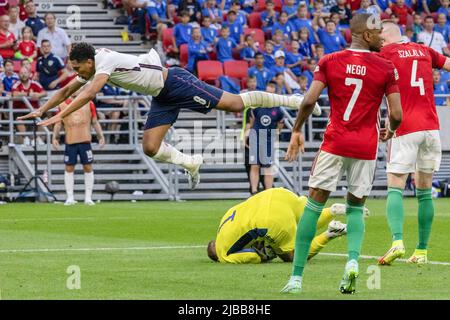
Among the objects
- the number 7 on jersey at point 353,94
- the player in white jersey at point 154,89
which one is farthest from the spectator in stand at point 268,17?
the number 7 on jersey at point 353,94

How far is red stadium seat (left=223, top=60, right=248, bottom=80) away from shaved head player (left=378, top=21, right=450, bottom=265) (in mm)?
17804

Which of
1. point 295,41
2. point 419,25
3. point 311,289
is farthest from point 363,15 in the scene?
point 419,25

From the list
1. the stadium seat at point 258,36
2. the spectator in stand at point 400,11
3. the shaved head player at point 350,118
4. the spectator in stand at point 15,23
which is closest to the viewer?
the shaved head player at point 350,118

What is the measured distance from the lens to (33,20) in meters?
29.8

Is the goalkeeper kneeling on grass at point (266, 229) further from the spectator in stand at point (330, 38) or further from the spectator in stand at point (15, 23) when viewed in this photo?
the spectator in stand at point (330, 38)

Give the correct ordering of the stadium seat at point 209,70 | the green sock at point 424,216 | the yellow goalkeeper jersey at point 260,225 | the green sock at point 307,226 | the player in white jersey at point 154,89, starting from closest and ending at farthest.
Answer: the green sock at point 307,226 < the yellow goalkeeper jersey at point 260,225 < the green sock at point 424,216 < the player in white jersey at point 154,89 < the stadium seat at point 209,70

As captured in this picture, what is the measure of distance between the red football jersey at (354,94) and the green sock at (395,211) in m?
2.63

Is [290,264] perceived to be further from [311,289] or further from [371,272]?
[311,289]

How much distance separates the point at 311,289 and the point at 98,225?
A: 9492 mm

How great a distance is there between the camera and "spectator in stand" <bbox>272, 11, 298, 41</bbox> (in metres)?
32.8

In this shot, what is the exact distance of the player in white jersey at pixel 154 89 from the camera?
522 inches

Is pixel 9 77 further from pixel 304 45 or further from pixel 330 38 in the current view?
pixel 330 38

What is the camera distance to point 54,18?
96.5ft
